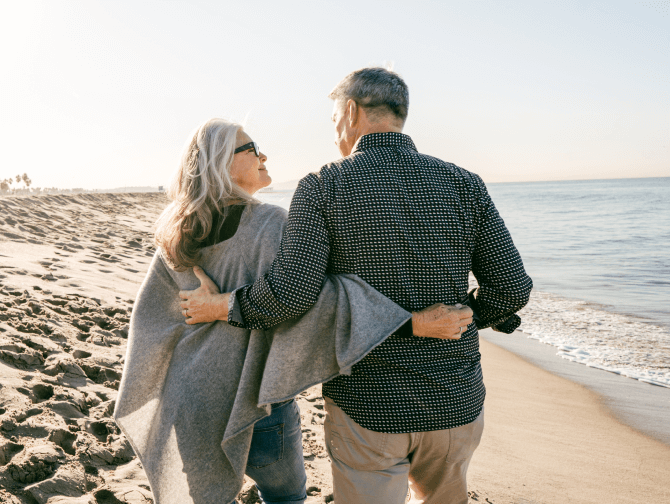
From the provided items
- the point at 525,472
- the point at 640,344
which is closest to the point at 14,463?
the point at 525,472

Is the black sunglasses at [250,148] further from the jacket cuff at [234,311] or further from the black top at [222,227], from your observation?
the jacket cuff at [234,311]

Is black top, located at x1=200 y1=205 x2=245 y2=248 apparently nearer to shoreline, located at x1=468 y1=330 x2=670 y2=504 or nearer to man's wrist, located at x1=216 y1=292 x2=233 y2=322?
man's wrist, located at x1=216 y1=292 x2=233 y2=322

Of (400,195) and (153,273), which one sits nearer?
(400,195)

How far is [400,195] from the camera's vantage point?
65.9 inches

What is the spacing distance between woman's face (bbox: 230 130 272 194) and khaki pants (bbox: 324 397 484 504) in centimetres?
87

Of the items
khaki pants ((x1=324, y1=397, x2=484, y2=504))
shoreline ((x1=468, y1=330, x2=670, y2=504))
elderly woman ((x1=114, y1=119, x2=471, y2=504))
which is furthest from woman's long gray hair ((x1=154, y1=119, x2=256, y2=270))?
shoreline ((x1=468, y1=330, x2=670, y2=504))

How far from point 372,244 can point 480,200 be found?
0.42m

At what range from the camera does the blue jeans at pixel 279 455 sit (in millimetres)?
1796

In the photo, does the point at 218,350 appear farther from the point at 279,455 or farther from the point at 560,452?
the point at 560,452

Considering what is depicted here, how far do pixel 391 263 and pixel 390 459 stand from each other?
65 centimetres

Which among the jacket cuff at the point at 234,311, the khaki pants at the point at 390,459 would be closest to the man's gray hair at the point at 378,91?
the jacket cuff at the point at 234,311

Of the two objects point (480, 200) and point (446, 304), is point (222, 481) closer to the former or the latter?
point (446, 304)

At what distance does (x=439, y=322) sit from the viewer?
1.62 metres

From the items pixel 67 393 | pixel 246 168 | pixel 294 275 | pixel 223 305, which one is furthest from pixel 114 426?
pixel 294 275
